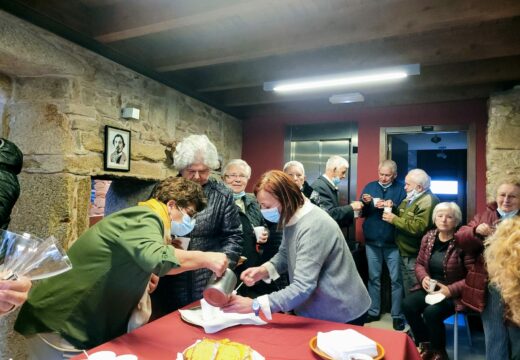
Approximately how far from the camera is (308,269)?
5.23 ft

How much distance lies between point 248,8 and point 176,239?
1.39m

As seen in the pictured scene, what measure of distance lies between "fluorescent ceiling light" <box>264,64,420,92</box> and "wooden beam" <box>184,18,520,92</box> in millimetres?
52

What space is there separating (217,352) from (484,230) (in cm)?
236

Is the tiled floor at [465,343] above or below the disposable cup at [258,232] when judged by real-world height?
below

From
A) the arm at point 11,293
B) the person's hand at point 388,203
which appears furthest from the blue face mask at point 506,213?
the arm at point 11,293

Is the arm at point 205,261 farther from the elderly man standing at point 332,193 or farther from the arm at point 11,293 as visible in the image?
the elderly man standing at point 332,193

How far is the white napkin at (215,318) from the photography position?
1.45 m

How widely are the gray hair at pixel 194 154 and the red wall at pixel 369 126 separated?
2633 millimetres

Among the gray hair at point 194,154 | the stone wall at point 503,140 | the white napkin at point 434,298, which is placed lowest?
the white napkin at point 434,298

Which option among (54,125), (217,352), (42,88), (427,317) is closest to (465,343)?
(427,317)

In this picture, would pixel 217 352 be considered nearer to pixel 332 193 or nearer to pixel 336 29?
pixel 336 29

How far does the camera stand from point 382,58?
303cm

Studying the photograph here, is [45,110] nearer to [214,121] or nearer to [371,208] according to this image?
[214,121]

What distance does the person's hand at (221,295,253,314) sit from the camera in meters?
1.49
